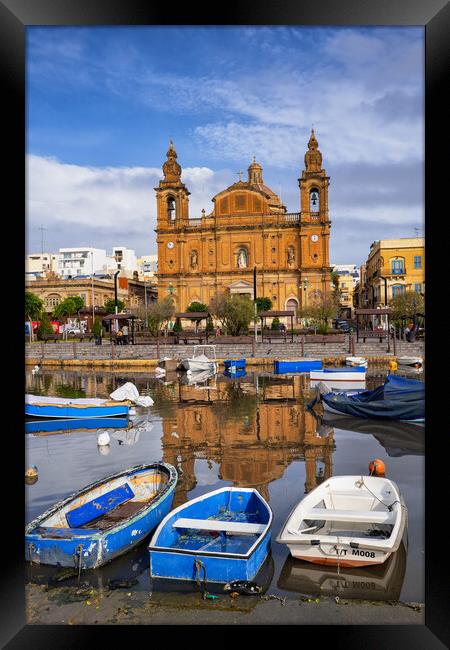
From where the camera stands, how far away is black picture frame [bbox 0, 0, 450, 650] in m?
3.29

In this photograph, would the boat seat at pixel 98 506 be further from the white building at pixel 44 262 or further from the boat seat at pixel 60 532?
the white building at pixel 44 262

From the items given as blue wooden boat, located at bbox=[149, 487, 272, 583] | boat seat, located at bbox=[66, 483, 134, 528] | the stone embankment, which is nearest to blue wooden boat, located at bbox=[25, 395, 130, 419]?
boat seat, located at bbox=[66, 483, 134, 528]

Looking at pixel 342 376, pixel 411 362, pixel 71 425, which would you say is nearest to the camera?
pixel 71 425

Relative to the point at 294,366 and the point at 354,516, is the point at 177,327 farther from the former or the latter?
the point at 354,516

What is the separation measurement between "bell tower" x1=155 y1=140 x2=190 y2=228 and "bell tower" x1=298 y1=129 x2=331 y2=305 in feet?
43.5

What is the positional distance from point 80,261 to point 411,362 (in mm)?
85277

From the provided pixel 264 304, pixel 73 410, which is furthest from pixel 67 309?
pixel 73 410

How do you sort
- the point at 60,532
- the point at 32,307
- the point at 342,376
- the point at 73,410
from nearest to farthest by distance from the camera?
the point at 60,532, the point at 73,410, the point at 342,376, the point at 32,307

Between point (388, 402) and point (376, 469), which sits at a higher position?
point (388, 402)

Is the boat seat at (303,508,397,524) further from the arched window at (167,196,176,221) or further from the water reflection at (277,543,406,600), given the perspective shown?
the arched window at (167,196,176,221)

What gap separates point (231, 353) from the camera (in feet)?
117
